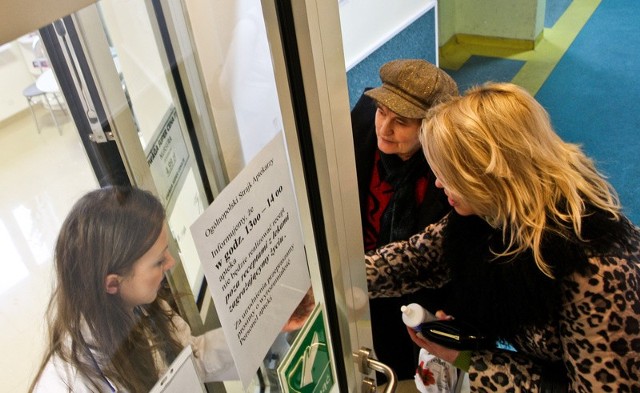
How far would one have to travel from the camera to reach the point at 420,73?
5.71 ft

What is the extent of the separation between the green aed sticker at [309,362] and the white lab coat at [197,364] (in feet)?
0.35

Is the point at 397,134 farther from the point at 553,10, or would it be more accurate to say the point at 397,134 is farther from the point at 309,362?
the point at 553,10

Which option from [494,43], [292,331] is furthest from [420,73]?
[494,43]

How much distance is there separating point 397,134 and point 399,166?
0.32ft

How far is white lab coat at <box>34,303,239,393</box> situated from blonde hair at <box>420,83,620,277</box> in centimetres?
76

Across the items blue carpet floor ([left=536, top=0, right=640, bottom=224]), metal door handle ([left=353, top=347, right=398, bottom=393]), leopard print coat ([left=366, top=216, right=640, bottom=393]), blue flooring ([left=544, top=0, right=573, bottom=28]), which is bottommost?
blue carpet floor ([left=536, top=0, right=640, bottom=224])

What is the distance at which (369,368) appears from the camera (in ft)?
3.09

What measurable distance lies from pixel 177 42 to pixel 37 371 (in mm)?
334

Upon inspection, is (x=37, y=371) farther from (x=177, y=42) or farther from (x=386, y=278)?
(x=386, y=278)

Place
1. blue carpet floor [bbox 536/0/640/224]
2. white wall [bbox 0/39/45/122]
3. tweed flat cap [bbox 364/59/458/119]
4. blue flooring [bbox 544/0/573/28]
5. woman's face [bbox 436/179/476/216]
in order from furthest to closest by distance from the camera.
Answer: blue flooring [bbox 544/0/573/28] < blue carpet floor [bbox 536/0/640/224] < tweed flat cap [bbox 364/59/458/119] < woman's face [bbox 436/179/476/216] < white wall [bbox 0/39/45/122]

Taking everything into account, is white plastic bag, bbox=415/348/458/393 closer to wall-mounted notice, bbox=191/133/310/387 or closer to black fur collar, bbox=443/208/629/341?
black fur collar, bbox=443/208/629/341

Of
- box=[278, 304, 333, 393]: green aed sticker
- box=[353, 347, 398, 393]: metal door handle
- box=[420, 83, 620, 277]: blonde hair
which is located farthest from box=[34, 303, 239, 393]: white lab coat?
box=[420, 83, 620, 277]: blonde hair

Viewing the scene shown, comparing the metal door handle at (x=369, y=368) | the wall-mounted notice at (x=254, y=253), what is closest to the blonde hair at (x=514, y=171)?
the metal door handle at (x=369, y=368)

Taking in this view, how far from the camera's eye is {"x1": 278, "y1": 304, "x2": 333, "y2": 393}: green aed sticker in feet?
2.41
